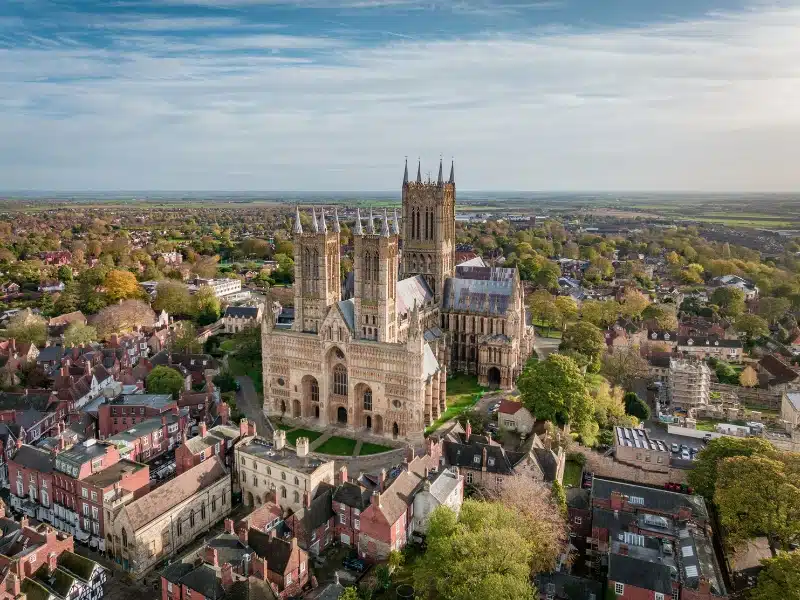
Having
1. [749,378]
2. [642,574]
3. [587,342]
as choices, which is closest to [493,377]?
[587,342]

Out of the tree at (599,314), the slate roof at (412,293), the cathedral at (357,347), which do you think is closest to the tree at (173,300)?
the cathedral at (357,347)

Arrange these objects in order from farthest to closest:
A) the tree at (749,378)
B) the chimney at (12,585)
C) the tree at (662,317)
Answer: the tree at (662,317) < the tree at (749,378) < the chimney at (12,585)

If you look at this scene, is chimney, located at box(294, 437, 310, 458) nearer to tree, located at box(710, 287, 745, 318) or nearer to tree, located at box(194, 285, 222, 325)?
tree, located at box(194, 285, 222, 325)

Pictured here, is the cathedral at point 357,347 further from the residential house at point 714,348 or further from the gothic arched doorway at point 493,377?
the residential house at point 714,348

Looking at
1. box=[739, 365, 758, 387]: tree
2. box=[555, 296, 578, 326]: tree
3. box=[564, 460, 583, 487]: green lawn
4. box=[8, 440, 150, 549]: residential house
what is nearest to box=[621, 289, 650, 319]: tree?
box=[555, 296, 578, 326]: tree

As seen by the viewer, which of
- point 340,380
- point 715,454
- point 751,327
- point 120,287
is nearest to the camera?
point 715,454

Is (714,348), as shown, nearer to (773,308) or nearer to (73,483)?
(773,308)

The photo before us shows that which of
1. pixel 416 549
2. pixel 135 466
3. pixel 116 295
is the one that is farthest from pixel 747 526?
pixel 116 295
